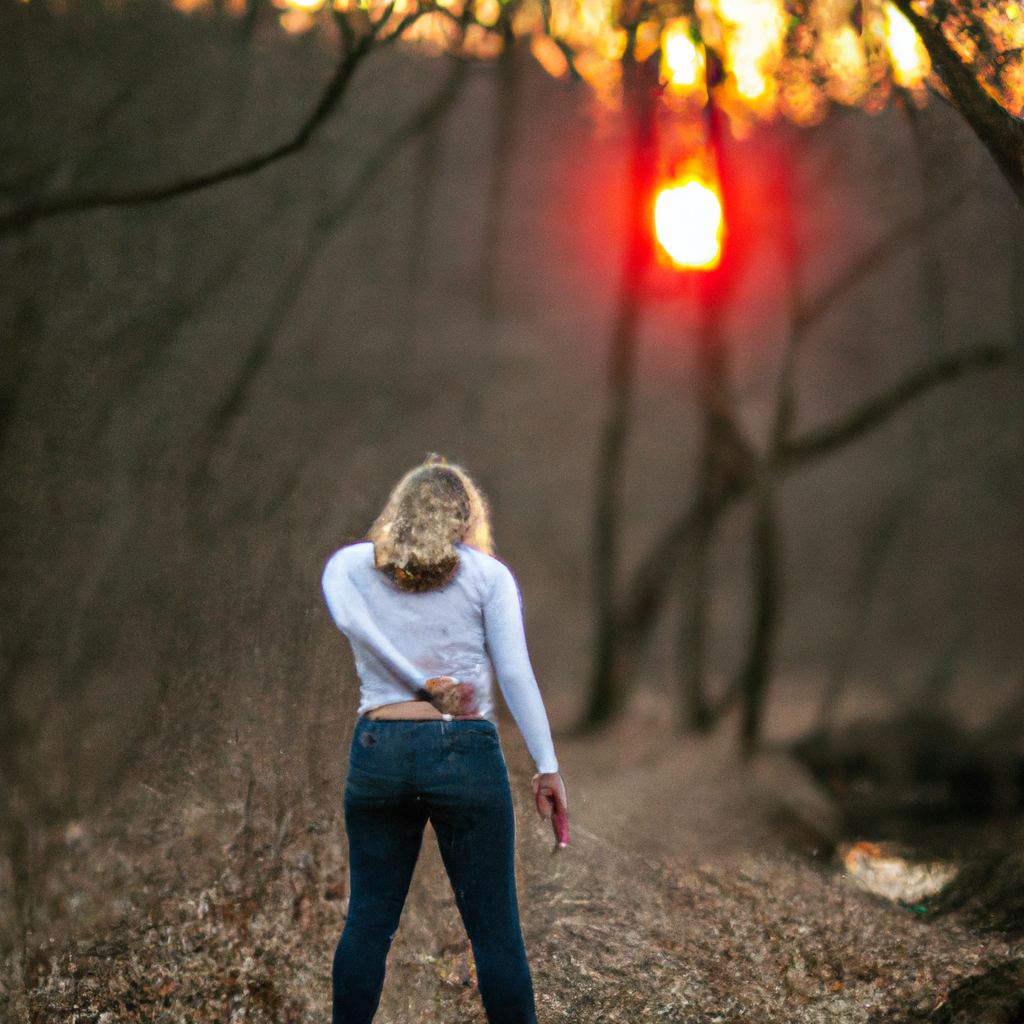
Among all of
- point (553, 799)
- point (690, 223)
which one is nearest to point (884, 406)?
point (690, 223)

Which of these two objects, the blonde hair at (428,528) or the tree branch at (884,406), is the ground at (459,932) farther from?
the tree branch at (884,406)

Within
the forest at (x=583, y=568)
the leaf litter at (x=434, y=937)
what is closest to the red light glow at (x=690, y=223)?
the forest at (x=583, y=568)

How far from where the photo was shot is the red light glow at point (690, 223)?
4.74m

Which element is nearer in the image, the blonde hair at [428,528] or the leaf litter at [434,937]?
the blonde hair at [428,528]

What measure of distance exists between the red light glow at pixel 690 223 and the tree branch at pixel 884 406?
1.02 m

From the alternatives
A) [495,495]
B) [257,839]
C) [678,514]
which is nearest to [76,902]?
[257,839]

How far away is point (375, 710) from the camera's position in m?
1.87

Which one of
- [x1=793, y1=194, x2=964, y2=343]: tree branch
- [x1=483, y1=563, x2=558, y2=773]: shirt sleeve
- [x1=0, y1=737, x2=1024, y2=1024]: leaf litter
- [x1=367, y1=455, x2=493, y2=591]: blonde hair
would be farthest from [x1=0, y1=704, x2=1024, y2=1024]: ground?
[x1=793, y1=194, x2=964, y2=343]: tree branch

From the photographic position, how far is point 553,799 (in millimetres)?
1971

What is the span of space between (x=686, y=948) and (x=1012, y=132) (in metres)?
2.45

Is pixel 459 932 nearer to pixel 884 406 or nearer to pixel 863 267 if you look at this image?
pixel 884 406

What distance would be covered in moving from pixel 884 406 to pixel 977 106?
8.39ft

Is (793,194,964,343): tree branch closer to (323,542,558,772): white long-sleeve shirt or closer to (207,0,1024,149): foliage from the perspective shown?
(207,0,1024,149): foliage

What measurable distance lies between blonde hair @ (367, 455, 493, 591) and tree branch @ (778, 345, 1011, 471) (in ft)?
10.5
